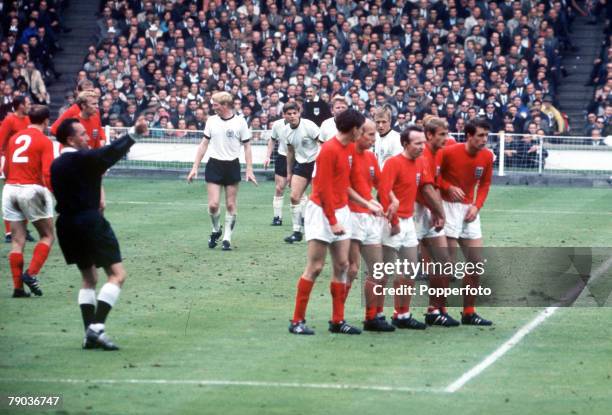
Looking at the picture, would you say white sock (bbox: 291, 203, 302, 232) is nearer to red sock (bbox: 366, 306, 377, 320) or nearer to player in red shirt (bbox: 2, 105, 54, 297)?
player in red shirt (bbox: 2, 105, 54, 297)

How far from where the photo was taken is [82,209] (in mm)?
10742

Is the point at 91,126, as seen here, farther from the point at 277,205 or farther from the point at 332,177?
the point at 332,177

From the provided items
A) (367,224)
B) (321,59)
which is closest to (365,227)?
(367,224)

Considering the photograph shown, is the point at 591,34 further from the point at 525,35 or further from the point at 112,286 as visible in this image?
the point at 112,286

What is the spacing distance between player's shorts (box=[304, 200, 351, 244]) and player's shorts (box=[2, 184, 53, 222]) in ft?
12.9

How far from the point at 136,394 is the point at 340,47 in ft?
79.5

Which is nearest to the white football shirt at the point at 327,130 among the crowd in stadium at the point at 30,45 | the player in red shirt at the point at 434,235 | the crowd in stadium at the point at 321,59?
the player in red shirt at the point at 434,235

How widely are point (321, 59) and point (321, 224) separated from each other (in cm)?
2122

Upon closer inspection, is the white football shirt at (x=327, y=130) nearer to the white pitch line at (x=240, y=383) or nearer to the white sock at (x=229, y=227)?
the white sock at (x=229, y=227)

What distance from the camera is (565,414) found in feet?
28.6

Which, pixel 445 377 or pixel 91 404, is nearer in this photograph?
pixel 91 404

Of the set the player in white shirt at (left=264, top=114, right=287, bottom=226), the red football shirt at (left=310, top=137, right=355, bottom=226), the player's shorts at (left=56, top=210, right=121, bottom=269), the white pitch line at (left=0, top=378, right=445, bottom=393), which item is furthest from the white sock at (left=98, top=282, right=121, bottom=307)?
the player in white shirt at (left=264, top=114, right=287, bottom=226)

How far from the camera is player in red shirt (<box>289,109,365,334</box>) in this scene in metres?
11.0

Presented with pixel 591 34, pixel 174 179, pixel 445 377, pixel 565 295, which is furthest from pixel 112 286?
pixel 591 34
